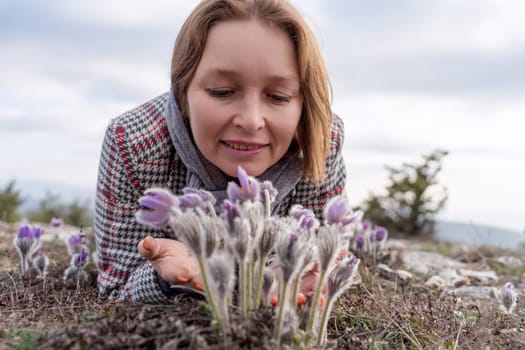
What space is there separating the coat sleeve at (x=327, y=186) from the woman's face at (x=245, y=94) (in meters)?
0.63

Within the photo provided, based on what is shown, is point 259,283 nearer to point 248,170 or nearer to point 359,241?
point 248,170

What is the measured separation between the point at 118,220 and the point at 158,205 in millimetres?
1475

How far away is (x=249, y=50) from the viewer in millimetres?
2609

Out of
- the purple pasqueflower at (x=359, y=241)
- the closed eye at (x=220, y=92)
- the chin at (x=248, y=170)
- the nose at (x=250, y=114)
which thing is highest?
the closed eye at (x=220, y=92)

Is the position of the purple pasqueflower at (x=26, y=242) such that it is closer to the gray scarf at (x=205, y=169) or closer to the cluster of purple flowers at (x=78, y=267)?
the cluster of purple flowers at (x=78, y=267)

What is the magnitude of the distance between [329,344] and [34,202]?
37.0ft

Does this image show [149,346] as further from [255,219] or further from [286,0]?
[286,0]

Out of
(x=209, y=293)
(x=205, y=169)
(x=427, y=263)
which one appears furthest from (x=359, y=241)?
(x=209, y=293)

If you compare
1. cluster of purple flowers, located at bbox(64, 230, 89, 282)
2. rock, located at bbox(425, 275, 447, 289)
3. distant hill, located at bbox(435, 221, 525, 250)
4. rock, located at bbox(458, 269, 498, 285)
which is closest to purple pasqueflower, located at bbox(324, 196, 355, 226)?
cluster of purple flowers, located at bbox(64, 230, 89, 282)

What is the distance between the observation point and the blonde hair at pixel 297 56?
2795 mm

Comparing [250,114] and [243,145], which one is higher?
[250,114]

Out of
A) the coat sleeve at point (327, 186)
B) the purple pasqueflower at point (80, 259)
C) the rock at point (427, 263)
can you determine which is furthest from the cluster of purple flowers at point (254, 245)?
the rock at point (427, 263)

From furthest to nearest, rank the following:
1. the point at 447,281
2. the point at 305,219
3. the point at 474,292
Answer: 1. the point at 447,281
2. the point at 474,292
3. the point at 305,219

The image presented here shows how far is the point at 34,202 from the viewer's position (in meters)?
12.2
